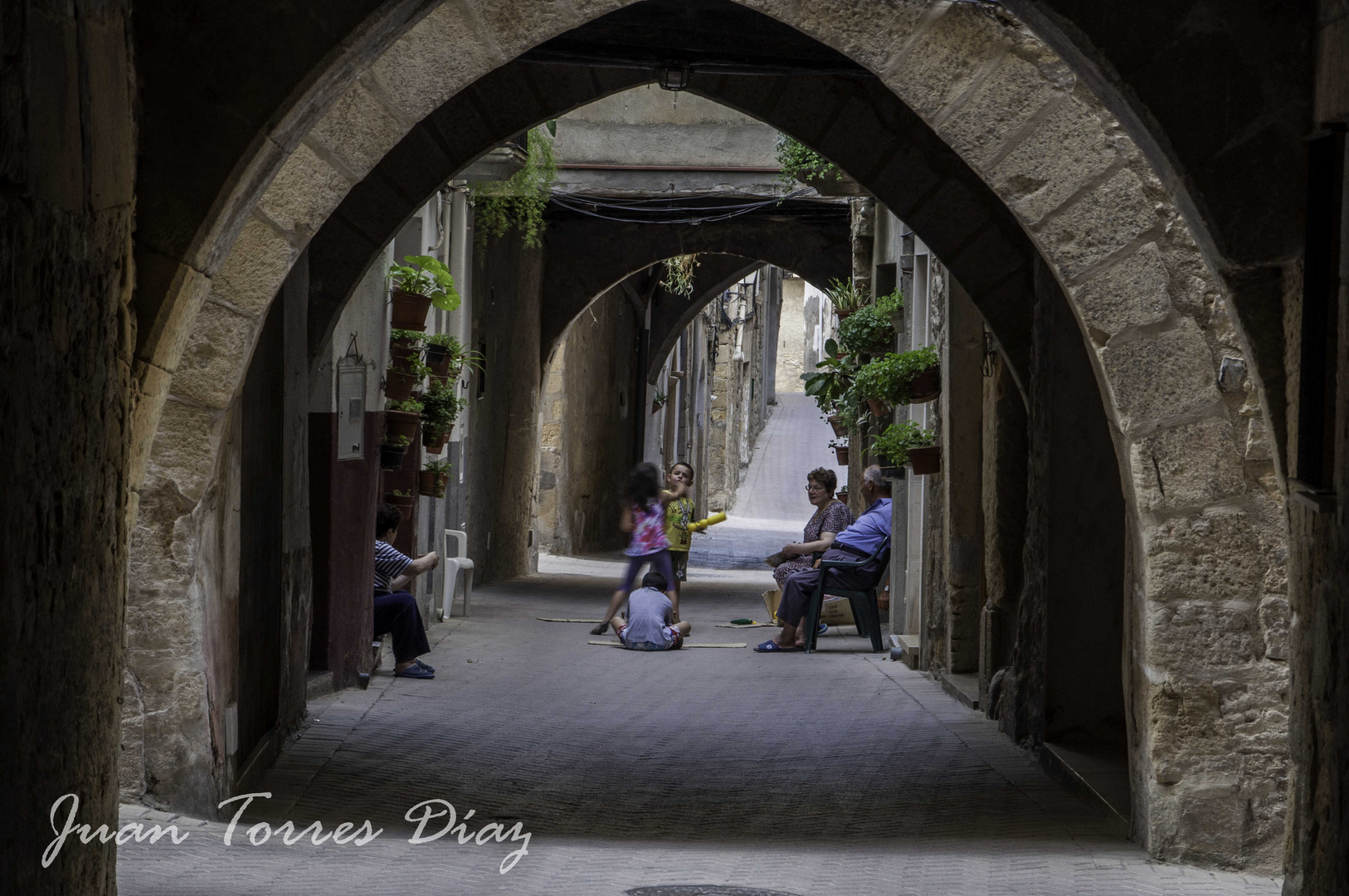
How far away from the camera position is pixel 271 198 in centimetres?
450

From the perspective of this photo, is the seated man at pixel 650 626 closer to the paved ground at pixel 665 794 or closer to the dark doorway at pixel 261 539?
the paved ground at pixel 665 794

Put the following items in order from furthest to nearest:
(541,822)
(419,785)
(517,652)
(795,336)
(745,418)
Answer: (795,336)
(745,418)
(517,652)
(419,785)
(541,822)

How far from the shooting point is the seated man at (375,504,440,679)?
7.98 metres

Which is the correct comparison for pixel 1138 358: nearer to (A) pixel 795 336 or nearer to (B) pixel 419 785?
(B) pixel 419 785

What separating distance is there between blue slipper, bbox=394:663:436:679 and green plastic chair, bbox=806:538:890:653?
2.63 meters

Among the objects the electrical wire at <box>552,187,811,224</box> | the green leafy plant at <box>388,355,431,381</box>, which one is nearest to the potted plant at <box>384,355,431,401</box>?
the green leafy plant at <box>388,355,431,381</box>

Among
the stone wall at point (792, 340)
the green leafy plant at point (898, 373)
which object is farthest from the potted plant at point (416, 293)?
the stone wall at point (792, 340)

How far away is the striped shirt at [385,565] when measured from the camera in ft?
27.1

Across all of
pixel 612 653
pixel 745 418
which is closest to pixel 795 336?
pixel 745 418

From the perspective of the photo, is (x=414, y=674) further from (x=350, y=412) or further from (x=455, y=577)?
(x=455, y=577)

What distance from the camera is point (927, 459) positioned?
26.8 feet

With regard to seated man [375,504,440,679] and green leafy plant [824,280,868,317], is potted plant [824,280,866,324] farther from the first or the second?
seated man [375,504,440,679]

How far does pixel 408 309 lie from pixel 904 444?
280 centimetres

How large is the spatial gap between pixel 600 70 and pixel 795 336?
1886 inches
